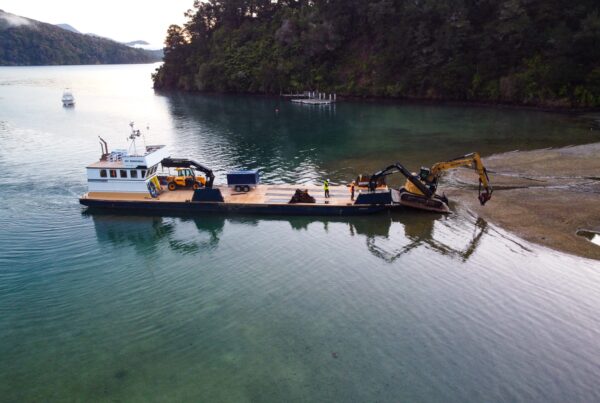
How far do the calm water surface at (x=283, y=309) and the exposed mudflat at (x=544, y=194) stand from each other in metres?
1.73

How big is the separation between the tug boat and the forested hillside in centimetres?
5520

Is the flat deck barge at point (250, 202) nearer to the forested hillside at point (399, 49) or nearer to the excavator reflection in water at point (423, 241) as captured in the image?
the excavator reflection in water at point (423, 241)

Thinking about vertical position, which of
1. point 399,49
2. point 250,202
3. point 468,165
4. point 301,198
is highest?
point 399,49

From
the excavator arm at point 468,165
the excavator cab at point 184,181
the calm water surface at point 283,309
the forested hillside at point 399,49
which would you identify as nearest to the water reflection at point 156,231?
the calm water surface at point 283,309

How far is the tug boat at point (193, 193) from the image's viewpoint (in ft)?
96.7

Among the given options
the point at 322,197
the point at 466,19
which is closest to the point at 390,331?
the point at 322,197

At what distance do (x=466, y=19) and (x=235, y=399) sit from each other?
266 ft

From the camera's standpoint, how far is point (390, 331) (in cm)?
1744

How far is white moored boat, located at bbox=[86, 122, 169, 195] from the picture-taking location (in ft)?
104

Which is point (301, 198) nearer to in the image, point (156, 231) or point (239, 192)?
point (239, 192)

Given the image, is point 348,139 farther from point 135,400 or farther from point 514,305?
point 135,400

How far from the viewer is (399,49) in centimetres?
8575

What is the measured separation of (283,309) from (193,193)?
15.6 meters

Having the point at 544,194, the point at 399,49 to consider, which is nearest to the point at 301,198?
the point at 544,194
